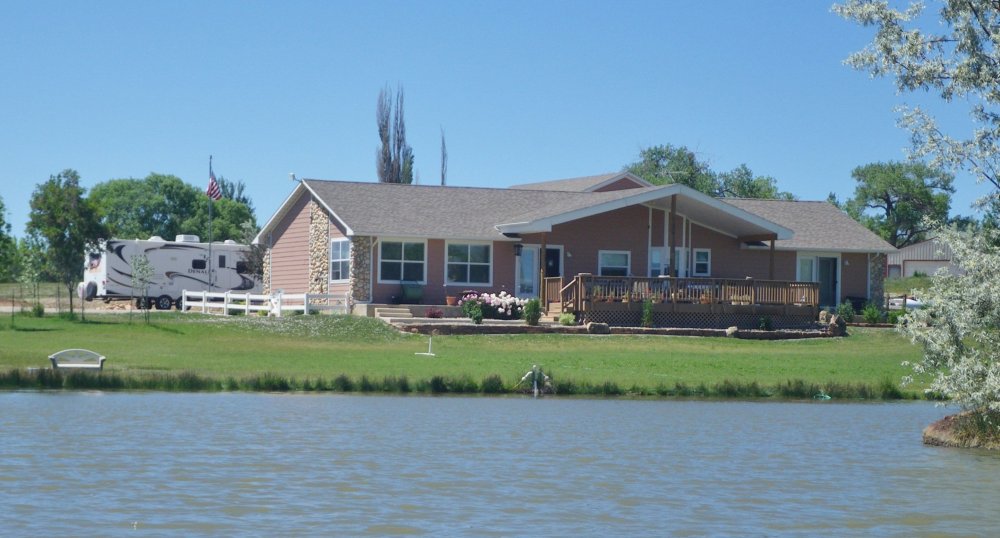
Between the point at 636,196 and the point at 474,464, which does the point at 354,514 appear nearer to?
the point at 474,464

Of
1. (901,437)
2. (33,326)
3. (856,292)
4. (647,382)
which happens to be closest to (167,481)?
(901,437)

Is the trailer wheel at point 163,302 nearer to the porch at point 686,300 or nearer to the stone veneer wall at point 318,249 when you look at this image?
the stone veneer wall at point 318,249

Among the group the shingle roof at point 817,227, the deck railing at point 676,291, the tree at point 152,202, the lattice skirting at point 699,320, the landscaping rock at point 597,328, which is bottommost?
the landscaping rock at point 597,328

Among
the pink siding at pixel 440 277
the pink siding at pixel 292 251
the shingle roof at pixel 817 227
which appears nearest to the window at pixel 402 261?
the pink siding at pixel 440 277

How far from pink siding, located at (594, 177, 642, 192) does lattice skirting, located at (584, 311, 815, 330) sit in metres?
10.8

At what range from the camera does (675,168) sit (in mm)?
91062

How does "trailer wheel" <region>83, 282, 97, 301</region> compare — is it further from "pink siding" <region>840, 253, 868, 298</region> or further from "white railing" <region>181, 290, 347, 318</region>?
"pink siding" <region>840, 253, 868, 298</region>

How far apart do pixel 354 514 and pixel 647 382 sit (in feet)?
57.2

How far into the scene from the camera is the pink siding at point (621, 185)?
5628 cm

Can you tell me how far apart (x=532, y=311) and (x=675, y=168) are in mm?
49389

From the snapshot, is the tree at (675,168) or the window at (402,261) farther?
the tree at (675,168)

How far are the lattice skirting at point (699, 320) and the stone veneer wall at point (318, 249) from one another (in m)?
10.6

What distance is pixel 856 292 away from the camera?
54969 millimetres

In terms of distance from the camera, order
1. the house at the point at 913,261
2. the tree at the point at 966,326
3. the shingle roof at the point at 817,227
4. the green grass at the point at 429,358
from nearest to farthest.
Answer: the tree at the point at 966,326 → the green grass at the point at 429,358 → the shingle roof at the point at 817,227 → the house at the point at 913,261
